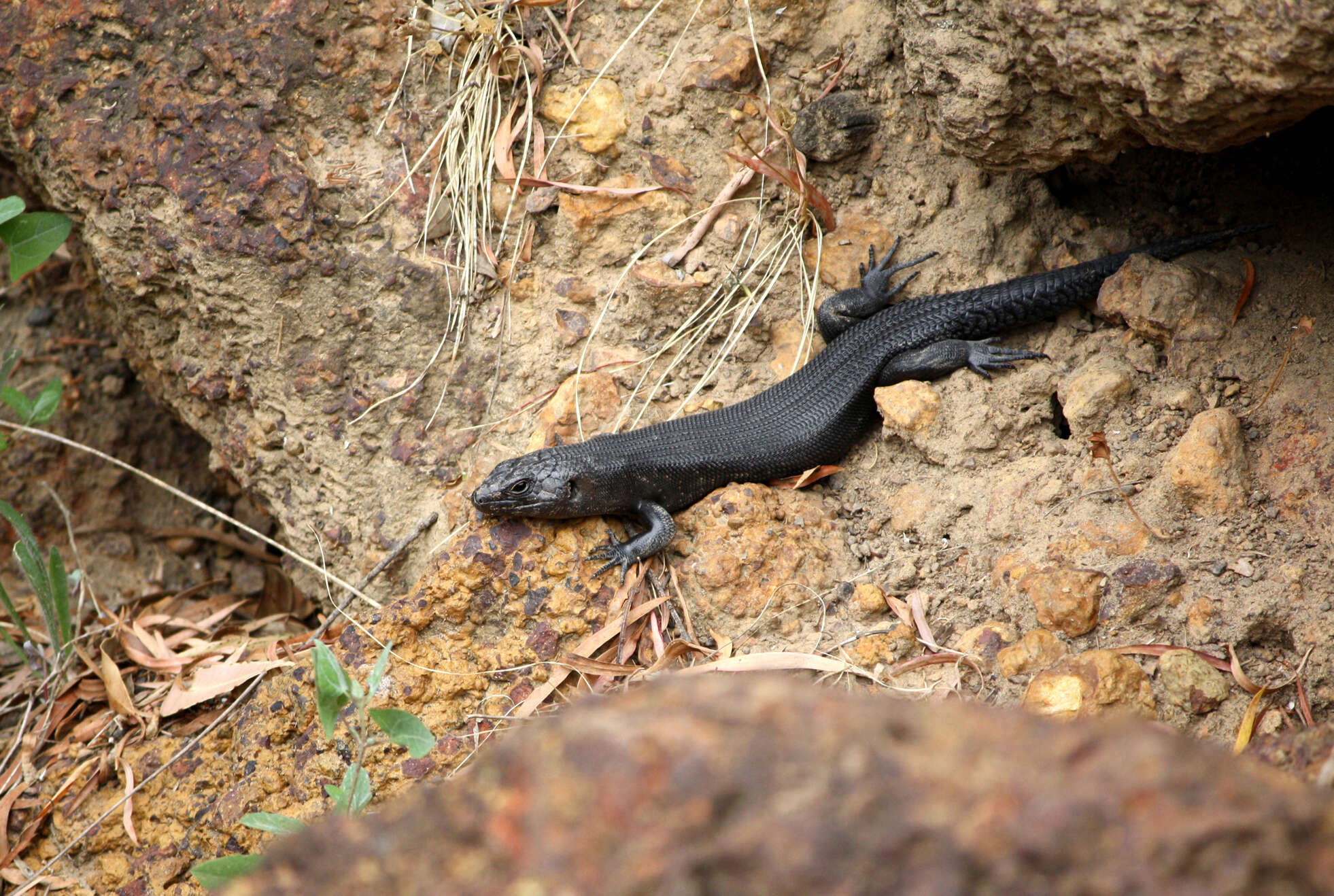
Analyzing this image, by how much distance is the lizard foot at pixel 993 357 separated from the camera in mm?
4184

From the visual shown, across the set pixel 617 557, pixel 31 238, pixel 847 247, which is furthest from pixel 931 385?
pixel 31 238

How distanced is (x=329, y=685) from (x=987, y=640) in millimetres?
2242

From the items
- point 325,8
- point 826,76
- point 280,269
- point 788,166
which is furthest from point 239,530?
point 826,76

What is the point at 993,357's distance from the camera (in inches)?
167

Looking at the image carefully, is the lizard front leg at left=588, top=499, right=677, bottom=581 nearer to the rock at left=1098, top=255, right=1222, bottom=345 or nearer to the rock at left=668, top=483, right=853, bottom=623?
the rock at left=668, top=483, right=853, bottom=623

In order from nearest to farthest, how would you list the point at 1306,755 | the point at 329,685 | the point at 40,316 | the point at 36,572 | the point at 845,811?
the point at 845,811, the point at 1306,755, the point at 329,685, the point at 36,572, the point at 40,316

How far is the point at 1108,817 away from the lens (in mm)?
1193

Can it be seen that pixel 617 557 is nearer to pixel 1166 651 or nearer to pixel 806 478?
pixel 806 478

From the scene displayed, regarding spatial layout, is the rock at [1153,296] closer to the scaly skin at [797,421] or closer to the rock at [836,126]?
the scaly skin at [797,421]

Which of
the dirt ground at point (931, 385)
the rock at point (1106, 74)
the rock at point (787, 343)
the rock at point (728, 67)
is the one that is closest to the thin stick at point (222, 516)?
the dirt ground at point (931, 385)

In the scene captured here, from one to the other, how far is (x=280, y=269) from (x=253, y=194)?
37 centimetres

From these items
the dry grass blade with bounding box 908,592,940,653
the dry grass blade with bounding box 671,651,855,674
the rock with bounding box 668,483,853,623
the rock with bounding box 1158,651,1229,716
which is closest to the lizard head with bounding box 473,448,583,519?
the rock with bounding box 668,483,853,623

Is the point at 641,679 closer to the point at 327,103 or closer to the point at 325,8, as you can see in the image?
the point at 327,103

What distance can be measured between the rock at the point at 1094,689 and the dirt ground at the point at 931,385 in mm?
71
